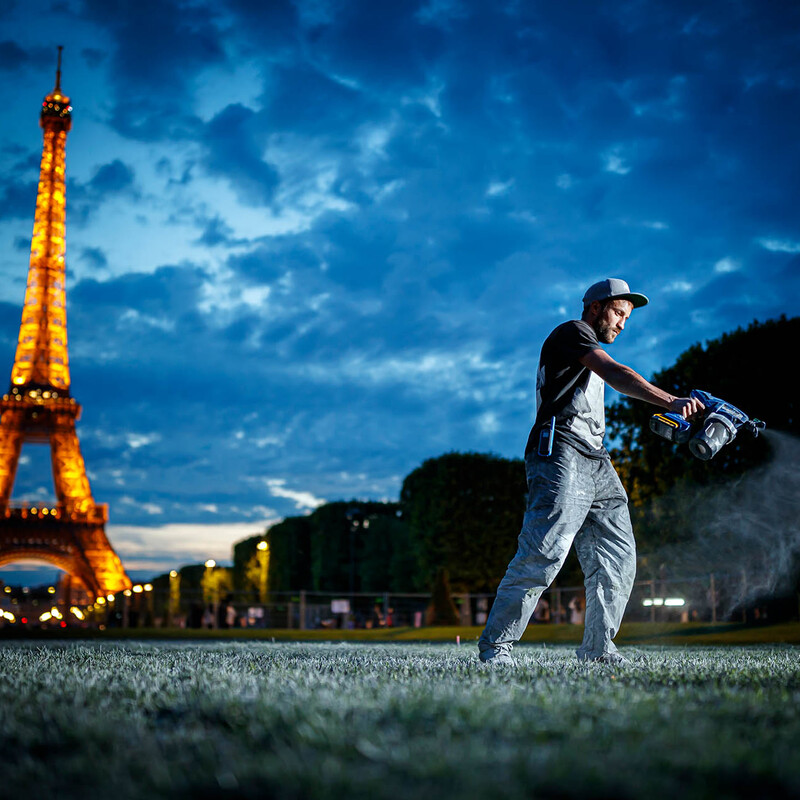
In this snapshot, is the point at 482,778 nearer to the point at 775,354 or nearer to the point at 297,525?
the point at 775,354

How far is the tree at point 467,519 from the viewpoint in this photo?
35125mm

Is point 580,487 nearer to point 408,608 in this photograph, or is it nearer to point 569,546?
point 569,546

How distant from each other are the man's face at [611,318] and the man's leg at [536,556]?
2.97 ft

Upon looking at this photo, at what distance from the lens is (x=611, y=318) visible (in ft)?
16.5

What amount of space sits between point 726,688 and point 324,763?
1.85m

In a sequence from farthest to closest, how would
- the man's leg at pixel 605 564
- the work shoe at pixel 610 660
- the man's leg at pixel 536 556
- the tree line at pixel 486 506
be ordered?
the tree line at pixel 486 506, the man's leg at pixel 605 564, the work shoe at pixel 610 660, the man's leg at pixel 536 556

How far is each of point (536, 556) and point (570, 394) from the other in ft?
3.06

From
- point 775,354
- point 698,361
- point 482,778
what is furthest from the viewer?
point 698,361

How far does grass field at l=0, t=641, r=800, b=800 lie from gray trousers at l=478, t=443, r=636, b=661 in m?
1.28

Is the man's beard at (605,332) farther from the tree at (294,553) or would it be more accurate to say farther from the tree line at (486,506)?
the tree at (294,553)

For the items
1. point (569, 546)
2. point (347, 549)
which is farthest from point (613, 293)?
point (347, 549)

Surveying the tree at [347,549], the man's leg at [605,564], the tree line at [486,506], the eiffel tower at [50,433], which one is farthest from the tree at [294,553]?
the man's leg at [605,564]

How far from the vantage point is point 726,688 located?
9.61 ft

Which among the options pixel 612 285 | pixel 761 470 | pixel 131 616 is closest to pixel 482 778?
pixel 612 285
